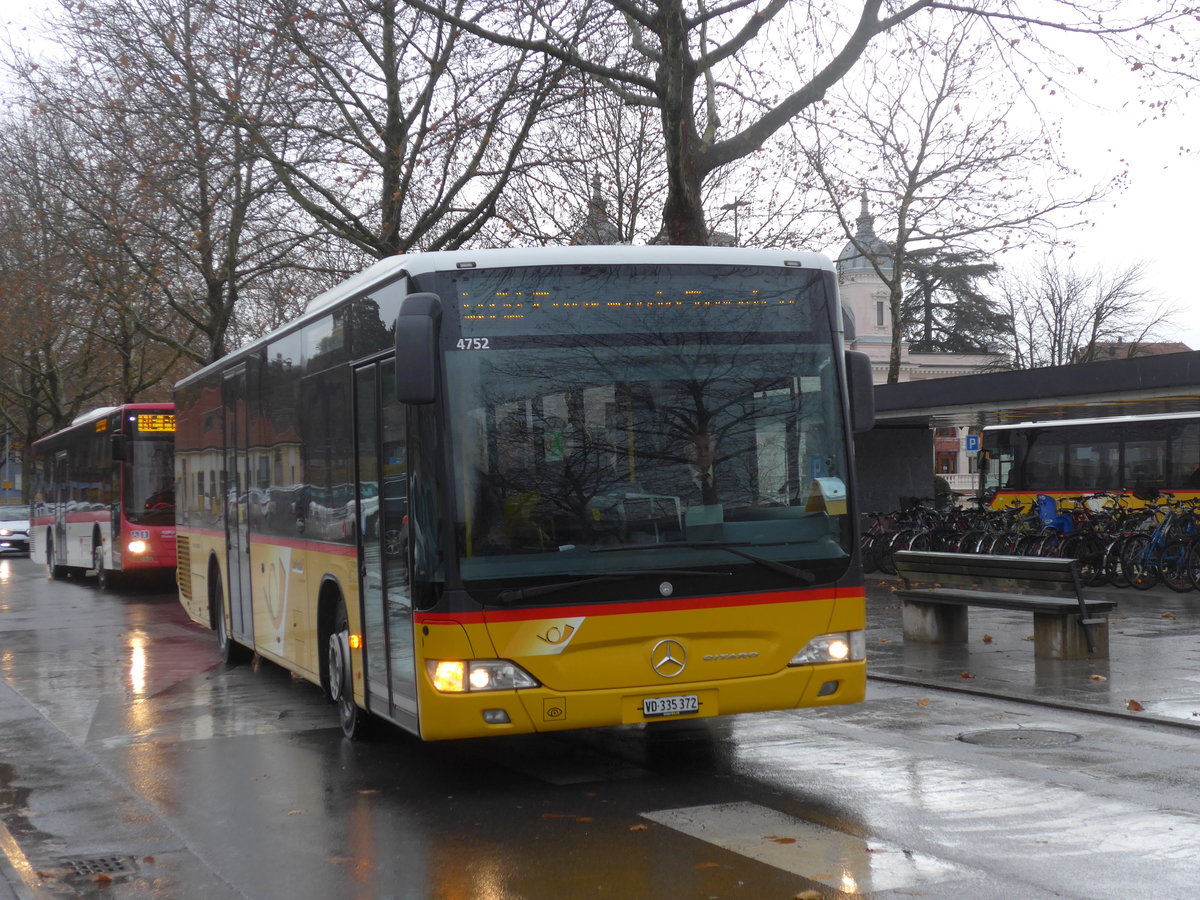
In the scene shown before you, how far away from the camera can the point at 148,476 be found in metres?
26.3

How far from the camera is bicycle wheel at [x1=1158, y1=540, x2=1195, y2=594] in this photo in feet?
65.7

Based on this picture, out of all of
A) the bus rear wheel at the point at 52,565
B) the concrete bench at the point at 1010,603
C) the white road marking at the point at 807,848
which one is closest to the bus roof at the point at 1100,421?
the concrete bench at the point at 1010,603

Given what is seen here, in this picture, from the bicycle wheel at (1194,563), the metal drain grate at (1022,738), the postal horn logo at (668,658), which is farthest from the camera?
the bicycle wheel at (1194,563)

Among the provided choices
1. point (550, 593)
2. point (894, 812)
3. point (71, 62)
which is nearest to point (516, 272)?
point (550, 593)

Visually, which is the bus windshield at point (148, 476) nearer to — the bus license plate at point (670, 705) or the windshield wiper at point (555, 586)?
the windshield wiper at point (555, 586)

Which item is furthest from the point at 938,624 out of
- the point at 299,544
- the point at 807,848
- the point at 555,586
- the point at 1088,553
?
the point at 807,848

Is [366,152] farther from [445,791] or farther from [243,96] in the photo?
[445,791]

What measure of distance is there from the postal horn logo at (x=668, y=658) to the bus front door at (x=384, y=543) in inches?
51.6

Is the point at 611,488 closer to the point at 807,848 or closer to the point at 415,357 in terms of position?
the point at 415,357

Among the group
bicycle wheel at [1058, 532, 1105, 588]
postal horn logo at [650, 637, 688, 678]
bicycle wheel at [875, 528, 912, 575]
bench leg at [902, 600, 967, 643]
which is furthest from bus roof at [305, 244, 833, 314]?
bicycle wheel at [875, 528, 912, 575]

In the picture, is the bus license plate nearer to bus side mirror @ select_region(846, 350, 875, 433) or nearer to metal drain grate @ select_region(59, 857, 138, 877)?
bus side mirror @ select_region(846, 350, 875, 433)

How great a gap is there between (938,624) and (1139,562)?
7472mm

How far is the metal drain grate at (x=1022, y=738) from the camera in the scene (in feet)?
29.2

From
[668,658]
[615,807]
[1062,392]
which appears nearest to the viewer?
[615,807]
